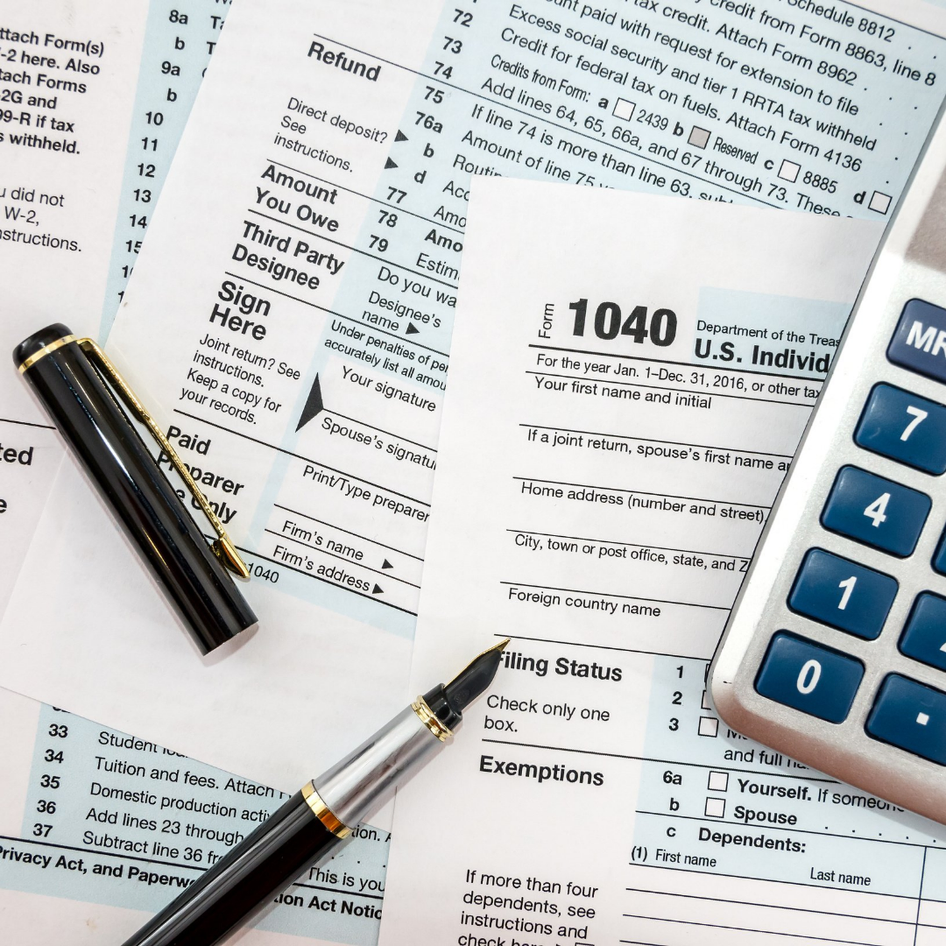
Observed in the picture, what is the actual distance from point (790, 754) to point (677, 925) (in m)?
0.09

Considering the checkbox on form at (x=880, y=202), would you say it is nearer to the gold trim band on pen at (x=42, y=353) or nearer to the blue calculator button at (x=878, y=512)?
the blue calculator button at (x=878, y=512)

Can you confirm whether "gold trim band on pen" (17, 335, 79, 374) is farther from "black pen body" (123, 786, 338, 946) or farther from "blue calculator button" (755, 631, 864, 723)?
"blue calculator button" (755, 631, 864, 723)

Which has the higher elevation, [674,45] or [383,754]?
[674,45]

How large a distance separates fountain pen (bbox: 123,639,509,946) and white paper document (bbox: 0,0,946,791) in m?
0.04

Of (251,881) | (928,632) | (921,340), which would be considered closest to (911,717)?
(928,632)

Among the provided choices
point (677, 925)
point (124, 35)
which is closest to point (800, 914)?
point (677, 925)

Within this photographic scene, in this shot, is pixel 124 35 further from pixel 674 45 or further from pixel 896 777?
pixel 896 777

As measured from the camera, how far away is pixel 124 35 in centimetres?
34

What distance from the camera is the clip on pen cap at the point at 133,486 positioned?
32cm

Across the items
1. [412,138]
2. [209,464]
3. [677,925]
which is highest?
[412,138]

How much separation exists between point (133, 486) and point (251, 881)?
0.16m

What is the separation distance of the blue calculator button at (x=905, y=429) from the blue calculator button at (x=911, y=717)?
8 cm

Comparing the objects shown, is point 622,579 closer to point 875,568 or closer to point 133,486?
point 875,568

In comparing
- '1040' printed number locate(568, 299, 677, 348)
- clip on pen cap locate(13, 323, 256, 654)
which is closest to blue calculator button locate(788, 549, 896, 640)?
'1040' printed number locate(568, 299, 677, 348)
